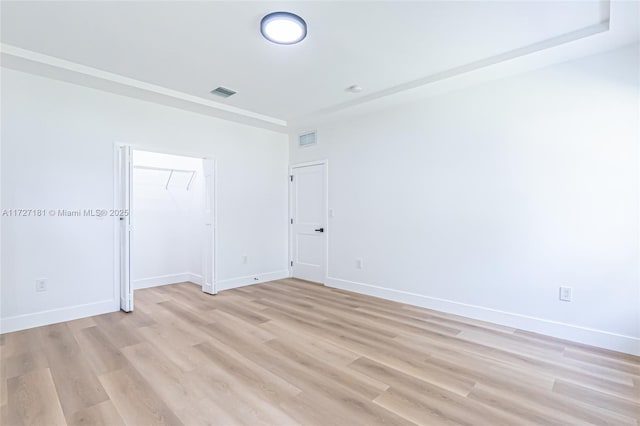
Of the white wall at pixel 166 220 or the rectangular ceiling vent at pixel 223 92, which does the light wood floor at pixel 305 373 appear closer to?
the white wall at pixel 166 220

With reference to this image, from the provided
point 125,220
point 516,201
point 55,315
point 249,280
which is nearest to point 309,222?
point 249,280

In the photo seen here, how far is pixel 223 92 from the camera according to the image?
401 centimetres

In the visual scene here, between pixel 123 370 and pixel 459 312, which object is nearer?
pixel 123 370

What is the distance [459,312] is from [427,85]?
2712mm

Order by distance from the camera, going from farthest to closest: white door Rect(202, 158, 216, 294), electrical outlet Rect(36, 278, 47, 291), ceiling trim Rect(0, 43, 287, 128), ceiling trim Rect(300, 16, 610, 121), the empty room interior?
white door Rect(202, 158, 216, 294) → electrical outlet Rect(36, 278, 47, 291) → ceiling trim Rect(0, 43, 287, 128) → ceiling trim Rect(300, 16, 610, 121) → the empty room interior

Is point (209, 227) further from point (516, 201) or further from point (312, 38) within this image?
point (516, 201)

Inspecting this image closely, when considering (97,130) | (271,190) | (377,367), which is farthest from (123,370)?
(271,190)

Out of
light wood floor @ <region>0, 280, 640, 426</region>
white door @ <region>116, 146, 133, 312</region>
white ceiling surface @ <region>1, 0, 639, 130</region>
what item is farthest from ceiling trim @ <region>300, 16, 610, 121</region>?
white door @ <region>116, 146, 133, 312</region>

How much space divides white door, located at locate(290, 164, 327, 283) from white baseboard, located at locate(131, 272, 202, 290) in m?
1.75

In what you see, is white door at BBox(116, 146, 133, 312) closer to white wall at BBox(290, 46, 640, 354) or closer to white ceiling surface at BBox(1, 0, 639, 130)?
white ceiling surface at BBox(1, 0, 639, 130)

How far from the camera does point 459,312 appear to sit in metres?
3.75

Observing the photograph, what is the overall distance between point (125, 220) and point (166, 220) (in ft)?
5.23

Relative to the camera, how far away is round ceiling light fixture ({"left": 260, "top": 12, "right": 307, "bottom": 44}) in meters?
2.42

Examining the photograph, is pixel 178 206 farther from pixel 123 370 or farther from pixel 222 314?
pixel 123 370
